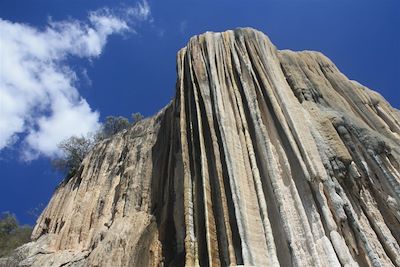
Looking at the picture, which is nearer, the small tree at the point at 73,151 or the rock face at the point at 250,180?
the rock face at the point at 250,180

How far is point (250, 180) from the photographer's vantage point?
454 inches

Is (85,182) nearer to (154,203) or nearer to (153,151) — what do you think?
(153,151)

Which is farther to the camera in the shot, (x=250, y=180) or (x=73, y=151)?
(x=73, y=151)

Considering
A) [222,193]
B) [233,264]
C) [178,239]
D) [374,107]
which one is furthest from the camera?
[374,107]

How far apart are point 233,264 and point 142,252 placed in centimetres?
542

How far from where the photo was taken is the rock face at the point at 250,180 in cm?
1011

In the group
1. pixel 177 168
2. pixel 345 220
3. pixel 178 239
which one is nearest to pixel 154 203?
pixel 177 168

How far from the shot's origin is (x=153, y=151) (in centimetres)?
2030

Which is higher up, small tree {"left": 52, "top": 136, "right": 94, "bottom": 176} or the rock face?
small tree {"left": 52, "top": 136, "right": 94, "bottom": 176}

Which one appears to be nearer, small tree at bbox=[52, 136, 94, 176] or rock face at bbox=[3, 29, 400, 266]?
rock face at bbox=[3, 29, 400, 266]

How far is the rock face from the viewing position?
10.1 metres

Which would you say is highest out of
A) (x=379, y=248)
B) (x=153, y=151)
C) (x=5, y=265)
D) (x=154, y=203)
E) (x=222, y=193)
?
(x=153, y=151)

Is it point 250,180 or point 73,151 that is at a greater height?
point 73,151

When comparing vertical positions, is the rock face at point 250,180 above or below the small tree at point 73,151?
below
